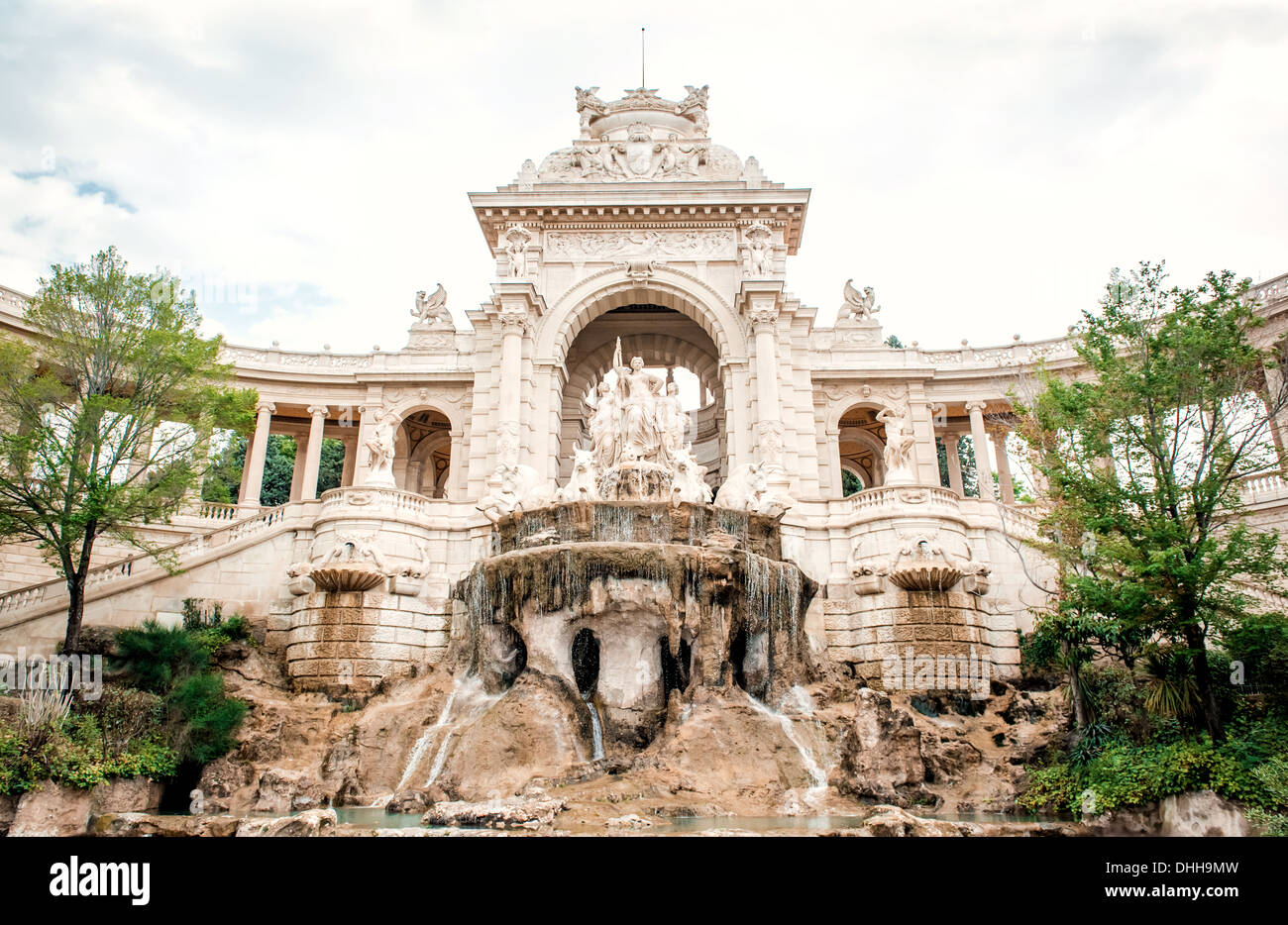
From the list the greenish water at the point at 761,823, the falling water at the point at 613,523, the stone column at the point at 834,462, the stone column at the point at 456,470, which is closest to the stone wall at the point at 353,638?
the falling water at the point at 613,523

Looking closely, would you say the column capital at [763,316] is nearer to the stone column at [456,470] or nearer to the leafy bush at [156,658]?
the stone column at [456,470]

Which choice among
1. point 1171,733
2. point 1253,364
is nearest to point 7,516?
point 1171,733

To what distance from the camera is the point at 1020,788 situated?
13938 mm

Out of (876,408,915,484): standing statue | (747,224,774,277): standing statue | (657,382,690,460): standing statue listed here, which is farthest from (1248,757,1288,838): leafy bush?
(747,224,774,277): standing statue

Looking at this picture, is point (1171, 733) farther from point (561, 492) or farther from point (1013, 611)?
point (561, 492)

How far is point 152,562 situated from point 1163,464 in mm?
22924

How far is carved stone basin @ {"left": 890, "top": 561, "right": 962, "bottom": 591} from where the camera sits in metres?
20.0

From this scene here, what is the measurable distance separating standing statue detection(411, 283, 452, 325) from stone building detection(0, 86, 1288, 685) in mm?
97

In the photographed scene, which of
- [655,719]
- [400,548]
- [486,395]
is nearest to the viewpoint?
[655,719]

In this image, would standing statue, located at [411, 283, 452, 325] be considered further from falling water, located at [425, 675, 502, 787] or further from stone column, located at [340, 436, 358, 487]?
falling water, located at [425, 675, 502, 787]

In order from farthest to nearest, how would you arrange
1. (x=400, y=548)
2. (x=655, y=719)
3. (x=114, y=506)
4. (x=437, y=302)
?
(x=437, y=302) → (x=400, y=548) → (x=114, y=506) → (x=655, y=719)

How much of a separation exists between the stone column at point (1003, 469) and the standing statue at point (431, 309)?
25797 mm

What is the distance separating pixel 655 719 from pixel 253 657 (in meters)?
10.4

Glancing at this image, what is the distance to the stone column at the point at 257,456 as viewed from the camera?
34.4m
